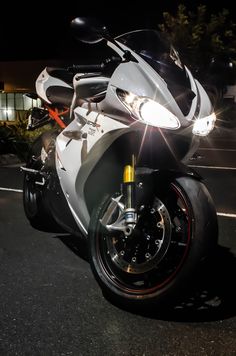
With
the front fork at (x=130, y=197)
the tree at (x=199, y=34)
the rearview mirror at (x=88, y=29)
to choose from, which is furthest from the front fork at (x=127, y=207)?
the tree at (x=199, y=34)

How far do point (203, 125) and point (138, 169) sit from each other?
1.80 ft

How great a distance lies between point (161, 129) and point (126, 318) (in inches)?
45.1

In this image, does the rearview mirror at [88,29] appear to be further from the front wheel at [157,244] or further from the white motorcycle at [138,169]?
the front wheel at [157,244]

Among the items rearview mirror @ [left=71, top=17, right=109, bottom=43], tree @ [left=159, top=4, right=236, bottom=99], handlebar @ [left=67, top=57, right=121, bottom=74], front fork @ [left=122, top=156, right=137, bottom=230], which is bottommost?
front fork @ [left=122, top=156, right=137, bottom=230]

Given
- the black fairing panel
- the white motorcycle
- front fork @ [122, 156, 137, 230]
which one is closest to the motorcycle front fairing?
the white motorcycle

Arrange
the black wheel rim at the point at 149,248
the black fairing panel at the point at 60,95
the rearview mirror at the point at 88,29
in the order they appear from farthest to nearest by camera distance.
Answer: the black fairing panel at the point at 60,95 → the rearview mirror at the point at 88,29 → the black wheel rim at the point at 149,248

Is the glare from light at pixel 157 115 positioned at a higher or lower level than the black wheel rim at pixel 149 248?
higher

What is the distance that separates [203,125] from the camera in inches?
110

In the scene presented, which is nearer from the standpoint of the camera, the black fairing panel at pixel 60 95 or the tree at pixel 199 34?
the black fairing panel at pixel 60 95

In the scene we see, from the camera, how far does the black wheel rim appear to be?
2.50 meters

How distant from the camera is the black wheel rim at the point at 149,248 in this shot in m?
2.50

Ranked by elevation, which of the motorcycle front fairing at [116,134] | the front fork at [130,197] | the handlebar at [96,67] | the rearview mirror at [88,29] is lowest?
the front fork at [130,197]

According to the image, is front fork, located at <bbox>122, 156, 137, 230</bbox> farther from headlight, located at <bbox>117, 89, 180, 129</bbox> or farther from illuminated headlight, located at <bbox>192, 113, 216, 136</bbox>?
illuminated headlight, located at <bbox>192, 113, 216, 136</bbox>

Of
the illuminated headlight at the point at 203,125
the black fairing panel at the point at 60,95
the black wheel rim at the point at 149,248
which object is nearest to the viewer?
the black wheel rim at the point at 149,248
